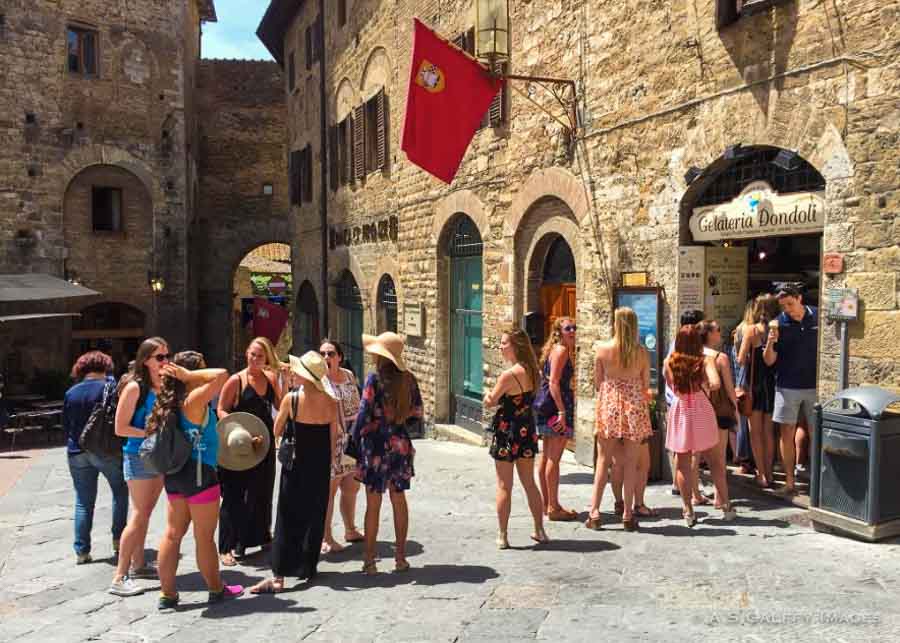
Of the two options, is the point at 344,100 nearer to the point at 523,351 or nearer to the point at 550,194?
the point at 550,194

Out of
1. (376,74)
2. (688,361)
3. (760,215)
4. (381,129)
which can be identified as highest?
(376,74)

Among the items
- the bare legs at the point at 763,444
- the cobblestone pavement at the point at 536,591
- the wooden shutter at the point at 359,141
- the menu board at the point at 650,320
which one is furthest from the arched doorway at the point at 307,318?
the bare legs at the point at 763,444

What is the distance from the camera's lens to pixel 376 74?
14914 mm

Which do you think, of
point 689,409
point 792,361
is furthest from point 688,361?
point 792,361

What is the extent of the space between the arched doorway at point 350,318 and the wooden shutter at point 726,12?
433 inches

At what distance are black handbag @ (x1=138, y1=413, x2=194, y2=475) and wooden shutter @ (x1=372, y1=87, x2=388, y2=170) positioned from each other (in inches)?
422

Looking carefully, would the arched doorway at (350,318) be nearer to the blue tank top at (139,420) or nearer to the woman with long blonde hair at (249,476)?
the woman with long blonde hair at (249,476)

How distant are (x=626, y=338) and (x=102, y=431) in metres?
3.72

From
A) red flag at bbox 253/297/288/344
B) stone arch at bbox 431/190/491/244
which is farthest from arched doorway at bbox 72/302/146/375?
stone arch at bbox 431/190/491/244

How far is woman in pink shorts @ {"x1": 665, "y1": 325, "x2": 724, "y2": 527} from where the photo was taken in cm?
580

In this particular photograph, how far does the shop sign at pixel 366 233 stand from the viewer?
47.8 feet

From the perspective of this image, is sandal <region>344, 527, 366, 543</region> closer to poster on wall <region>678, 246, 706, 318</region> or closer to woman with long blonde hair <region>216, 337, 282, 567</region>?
woman with long blonde hair <region>216, 337, 282, 567</region>

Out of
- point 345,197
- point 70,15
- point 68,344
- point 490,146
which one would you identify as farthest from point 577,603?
point 70,15

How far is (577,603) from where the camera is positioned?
439 centimetres
